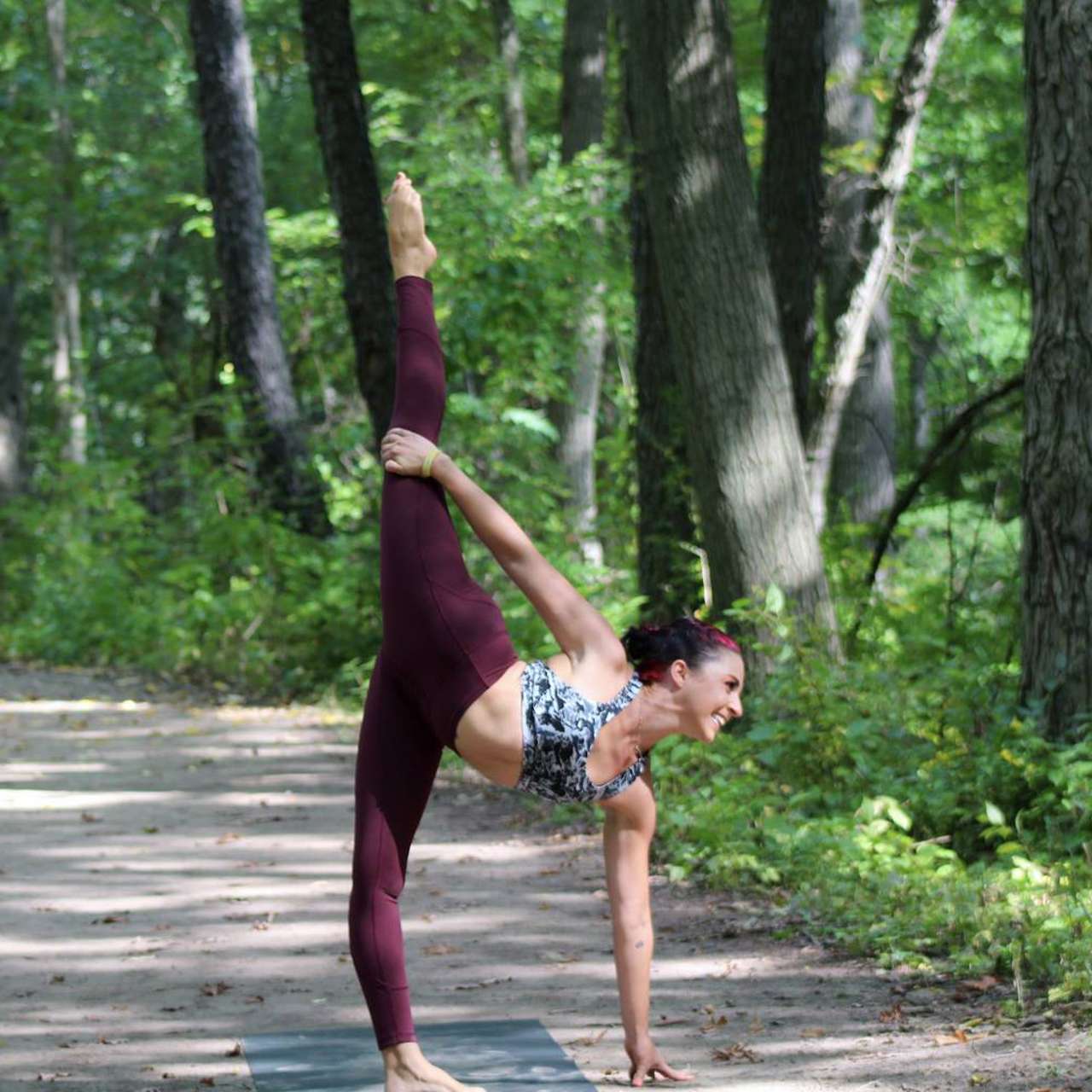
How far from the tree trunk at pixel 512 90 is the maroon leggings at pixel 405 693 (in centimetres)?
1696

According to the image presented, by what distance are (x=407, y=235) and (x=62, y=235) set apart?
22407 mm

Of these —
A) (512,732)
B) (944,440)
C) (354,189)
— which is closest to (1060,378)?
(944,440)

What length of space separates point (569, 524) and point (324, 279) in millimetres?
7309

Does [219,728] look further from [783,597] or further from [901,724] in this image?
[901,724]

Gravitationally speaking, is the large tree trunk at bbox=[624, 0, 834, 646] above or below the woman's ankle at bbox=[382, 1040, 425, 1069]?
above

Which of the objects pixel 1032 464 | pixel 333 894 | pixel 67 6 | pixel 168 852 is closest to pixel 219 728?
pixel 168 852

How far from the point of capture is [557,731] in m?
4.25

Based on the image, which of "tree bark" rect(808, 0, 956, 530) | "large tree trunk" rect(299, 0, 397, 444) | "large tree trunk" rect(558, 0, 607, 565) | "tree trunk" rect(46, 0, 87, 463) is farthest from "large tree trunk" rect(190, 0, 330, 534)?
"tree trunk" rect(46, 0, 87, 463)

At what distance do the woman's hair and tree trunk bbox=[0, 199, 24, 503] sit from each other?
1920 centimetres

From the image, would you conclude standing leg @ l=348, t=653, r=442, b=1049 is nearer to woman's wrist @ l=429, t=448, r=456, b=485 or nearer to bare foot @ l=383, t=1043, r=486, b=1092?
bare foot @ l=383, t=1043, r=486, b=1092

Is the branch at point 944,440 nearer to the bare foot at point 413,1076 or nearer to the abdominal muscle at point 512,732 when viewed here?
the abdominal muscle at point 512,732

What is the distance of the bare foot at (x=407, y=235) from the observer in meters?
4.70

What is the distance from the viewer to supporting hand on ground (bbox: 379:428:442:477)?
4.39 m

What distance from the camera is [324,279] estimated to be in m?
19.6
